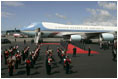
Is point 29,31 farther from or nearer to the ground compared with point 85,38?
farther from the ground

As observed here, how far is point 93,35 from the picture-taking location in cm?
3603

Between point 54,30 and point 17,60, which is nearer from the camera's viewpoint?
point 17,60

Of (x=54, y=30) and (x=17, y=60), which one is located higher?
(x=54, y=30)

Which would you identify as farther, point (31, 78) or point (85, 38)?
point (85, 38)

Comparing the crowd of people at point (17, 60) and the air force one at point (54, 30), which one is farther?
the air force one at point (54, 30)

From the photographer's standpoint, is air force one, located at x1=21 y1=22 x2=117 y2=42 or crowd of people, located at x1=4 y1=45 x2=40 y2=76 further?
air force one, located at x1=21 y1=22 x2=117 y2=42

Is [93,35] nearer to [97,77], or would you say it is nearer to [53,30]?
[53,30]

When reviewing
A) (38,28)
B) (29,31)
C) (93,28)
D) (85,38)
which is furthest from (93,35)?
(29,31)

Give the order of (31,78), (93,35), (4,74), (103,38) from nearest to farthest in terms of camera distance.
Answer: (31,78) → (4,74) → (103,38) → (93,35)

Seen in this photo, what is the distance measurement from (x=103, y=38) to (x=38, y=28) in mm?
18071

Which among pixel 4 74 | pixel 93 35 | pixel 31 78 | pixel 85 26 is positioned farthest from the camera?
pixel 85 26

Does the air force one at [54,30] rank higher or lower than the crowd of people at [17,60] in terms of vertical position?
higher

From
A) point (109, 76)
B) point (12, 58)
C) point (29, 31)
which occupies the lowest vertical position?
point (109, 76)

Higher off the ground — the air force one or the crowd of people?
the air force one
